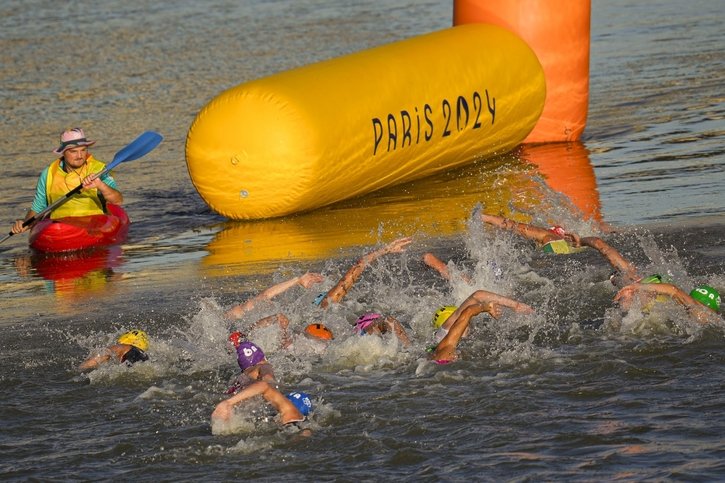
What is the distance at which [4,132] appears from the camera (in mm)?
19484

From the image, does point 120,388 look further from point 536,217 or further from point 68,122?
point 68,122

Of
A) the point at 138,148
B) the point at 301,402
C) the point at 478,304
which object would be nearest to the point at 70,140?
the point at 138,148

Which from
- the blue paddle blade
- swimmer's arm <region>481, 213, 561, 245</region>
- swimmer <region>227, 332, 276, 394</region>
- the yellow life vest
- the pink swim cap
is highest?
the pink swim cap

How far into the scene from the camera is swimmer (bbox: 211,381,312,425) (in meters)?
7.77

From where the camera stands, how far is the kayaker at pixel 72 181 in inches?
509

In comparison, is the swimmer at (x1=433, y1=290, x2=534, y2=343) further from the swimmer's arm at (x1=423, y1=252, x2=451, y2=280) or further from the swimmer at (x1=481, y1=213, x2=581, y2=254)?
the swimmer at (x1=481, y1=213, x2=581, y2=254)

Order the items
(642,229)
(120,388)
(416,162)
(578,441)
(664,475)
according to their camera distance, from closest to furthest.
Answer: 1. (664,475)
2. (578,441)
3. (120,388)
4. (642,229)
5. (416,162)

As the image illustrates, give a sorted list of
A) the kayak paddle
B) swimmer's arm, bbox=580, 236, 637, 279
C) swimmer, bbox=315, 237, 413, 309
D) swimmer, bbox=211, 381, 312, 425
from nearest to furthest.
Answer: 1. swimmer, bbox=211, 381, 312, 425
2. swimmer's arm, bbox=580, 236, 637, 279
3. swimmer, bbox=315, 237, 413, 309
4. the kayak paddle

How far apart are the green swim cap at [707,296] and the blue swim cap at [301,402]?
3.04 meters

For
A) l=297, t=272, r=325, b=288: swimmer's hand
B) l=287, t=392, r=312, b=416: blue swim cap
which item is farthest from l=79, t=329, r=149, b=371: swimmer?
l=287, t=392, r=312, b=416: blue swim cap

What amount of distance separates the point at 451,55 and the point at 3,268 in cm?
546

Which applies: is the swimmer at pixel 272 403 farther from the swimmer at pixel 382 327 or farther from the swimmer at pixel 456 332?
the swimmer at pixel 382 327

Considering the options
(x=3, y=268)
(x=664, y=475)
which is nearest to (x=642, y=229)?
(x=664, y=475)

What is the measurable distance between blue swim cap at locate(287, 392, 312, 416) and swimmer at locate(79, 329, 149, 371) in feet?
5.52
